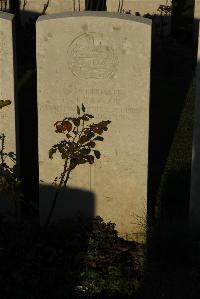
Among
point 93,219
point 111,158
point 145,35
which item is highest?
point 145,35

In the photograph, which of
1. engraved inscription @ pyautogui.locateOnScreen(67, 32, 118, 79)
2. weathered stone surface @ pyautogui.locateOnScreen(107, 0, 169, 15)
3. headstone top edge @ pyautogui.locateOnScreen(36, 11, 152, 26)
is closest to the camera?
headstone top edge @ pyautogui.locateOnScreen(36, 11, 152, 26)

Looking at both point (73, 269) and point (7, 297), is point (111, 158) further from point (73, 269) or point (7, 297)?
point (7, 297)

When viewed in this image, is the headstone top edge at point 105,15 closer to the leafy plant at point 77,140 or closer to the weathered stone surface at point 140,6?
the leafy plant at point 77,140

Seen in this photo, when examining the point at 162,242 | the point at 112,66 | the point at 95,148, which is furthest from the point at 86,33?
the point at 162,242

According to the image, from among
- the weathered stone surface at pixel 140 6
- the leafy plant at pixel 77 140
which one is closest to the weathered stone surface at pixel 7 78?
the leafy plant at pixel 77 140

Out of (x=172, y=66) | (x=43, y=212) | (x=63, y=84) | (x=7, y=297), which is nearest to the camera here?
(x=7, y=297)

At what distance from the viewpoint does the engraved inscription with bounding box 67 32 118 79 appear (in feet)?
16.4

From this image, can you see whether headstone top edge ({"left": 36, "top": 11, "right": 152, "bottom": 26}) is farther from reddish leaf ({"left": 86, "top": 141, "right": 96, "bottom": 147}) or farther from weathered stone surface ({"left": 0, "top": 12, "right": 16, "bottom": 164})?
reddish leaf ({"left": 86, "top": 141, "right": 96, "bottom": 147})

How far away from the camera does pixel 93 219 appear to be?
5.37 metres

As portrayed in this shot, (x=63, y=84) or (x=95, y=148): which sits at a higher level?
(x=63, y=84)

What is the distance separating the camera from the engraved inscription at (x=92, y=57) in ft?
16.4

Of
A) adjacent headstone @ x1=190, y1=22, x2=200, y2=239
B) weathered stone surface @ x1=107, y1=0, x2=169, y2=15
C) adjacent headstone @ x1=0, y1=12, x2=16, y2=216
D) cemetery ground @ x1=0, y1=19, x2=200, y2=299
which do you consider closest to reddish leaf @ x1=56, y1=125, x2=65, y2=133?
adjacent headstone @ x1=0, y1=12, x2=16, y2=216

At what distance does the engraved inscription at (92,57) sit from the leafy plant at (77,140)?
0.29 meters

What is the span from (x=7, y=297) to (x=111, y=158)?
1.49 meters
